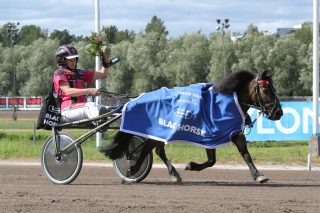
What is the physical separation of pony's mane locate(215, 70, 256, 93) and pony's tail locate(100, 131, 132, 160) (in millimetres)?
1571

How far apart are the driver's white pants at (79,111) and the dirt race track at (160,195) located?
0.99 metres

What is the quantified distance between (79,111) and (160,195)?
2.45m

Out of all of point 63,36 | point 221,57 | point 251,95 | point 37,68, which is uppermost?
point 63,36

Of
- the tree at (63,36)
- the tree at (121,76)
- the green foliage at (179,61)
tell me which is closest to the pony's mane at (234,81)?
the green foliage at (179,61)

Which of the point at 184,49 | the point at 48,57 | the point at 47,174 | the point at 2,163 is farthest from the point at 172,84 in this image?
the point at 47,174

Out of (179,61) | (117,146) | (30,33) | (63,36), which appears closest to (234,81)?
(117,146)

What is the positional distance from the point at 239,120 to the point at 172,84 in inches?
2506

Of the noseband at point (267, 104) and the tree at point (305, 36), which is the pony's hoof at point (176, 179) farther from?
the tree at point (305, 36)

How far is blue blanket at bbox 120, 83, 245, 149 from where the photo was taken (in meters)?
10.6

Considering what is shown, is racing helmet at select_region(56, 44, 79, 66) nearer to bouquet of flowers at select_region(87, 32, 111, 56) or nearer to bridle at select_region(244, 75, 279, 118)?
bouquet of flowers at select_region(87, 32, 111, 56)

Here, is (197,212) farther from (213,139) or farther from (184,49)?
(184,49)

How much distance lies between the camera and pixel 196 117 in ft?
34.7

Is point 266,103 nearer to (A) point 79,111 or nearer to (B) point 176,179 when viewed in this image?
(B) point 176,179

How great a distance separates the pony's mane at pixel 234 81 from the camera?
34.9 feet
